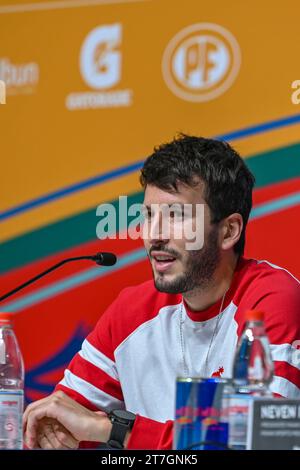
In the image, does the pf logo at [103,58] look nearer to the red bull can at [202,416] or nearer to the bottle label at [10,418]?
the bottle label at [10,418]

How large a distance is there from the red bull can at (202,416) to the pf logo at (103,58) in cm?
185

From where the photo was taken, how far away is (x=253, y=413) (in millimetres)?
1188

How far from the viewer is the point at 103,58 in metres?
3.01

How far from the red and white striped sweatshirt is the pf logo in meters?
0.95

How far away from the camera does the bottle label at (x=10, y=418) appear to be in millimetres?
1640

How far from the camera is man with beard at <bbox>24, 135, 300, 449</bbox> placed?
2.14m

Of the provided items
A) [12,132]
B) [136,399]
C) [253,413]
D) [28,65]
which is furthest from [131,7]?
[253,413]

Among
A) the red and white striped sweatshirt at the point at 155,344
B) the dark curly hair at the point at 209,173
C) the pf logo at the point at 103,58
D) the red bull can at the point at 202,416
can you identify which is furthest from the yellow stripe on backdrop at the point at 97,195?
the red bull can at the point at 202,416

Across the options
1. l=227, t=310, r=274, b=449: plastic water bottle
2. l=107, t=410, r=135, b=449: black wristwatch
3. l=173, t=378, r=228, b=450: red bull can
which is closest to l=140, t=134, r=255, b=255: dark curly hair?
l=107, t=410, r=135, b=449: black wristwatch

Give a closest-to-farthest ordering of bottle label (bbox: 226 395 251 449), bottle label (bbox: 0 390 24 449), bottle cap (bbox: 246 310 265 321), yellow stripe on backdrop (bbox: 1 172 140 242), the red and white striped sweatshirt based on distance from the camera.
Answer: bottle label (bbox: 226 395 251 449) → bottle cap (bbox: 246 310 265 321) → bottle label (bbox: 0 390 24 449) → the red and white striped sweatshirt → yellow stripe on backdrop (bbox: 1 172 140 242)

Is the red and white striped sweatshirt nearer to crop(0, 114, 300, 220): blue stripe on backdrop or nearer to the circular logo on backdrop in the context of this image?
crop(0, 114, 300, 220): blue stripe on backdrop

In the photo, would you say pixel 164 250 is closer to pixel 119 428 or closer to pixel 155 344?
pixel 155 344
